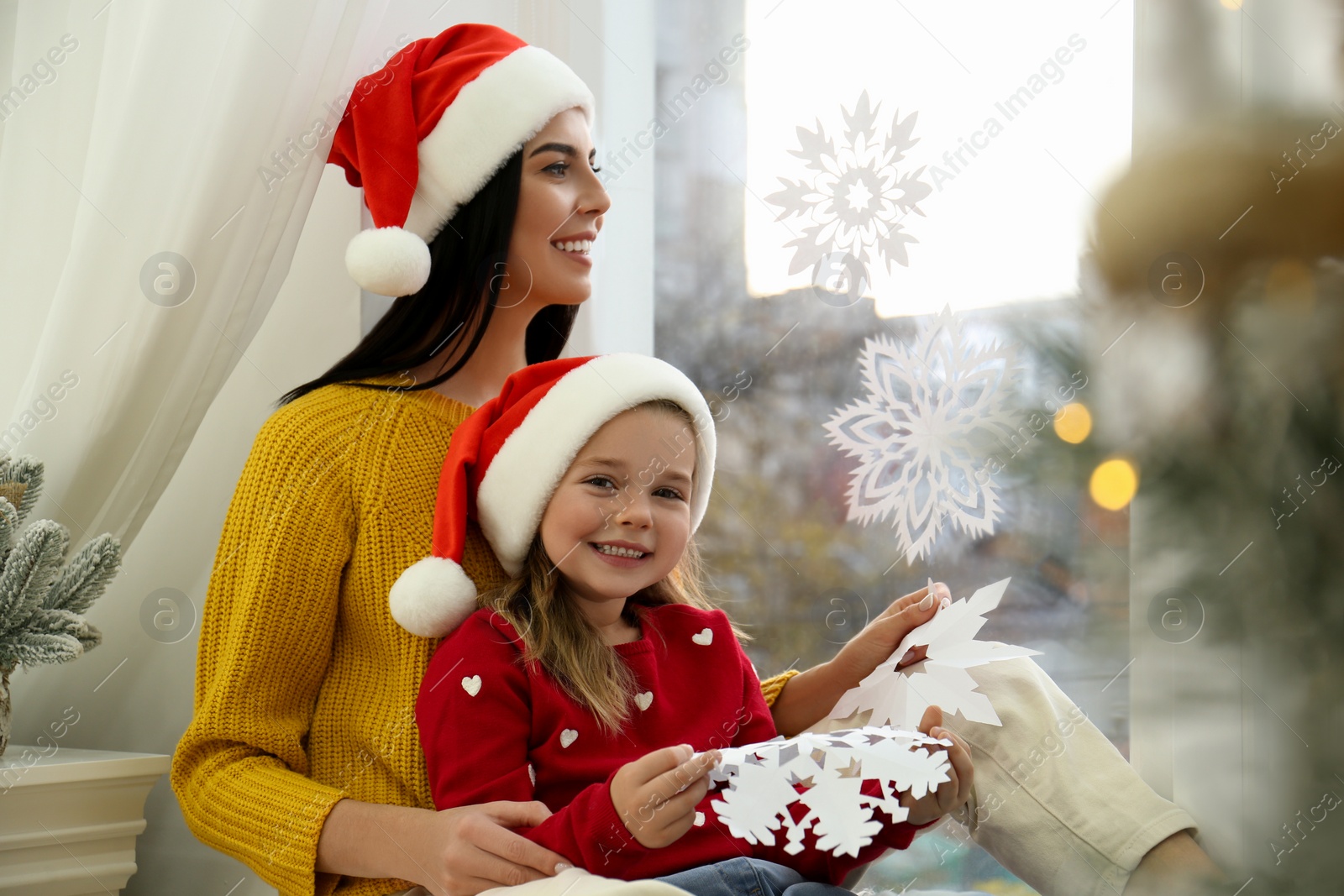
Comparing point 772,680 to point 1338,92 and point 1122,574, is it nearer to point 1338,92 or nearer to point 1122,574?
point 1122,574

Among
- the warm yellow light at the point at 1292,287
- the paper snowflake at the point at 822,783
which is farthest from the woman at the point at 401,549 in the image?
the warm yellow light at the point at 1292,287

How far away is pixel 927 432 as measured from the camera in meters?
1.02

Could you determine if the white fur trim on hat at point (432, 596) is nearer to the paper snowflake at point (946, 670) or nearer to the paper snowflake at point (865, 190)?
the paper snowflake at point (946, 670)

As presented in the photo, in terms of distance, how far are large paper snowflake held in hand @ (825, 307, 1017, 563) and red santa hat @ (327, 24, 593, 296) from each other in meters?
0.56

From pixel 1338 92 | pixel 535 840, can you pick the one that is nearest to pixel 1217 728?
pixel 1338 92

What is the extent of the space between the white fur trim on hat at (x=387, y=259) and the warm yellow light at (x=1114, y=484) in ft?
3.33

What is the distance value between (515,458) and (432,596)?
181 mm

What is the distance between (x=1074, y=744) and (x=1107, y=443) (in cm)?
76

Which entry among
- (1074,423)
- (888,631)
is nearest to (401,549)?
(888,631)

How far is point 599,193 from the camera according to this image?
140 cm

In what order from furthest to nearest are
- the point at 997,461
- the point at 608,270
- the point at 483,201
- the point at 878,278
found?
the point at 608,270 → the point at 878,278 → the point at 483,201 → the point at 997,461

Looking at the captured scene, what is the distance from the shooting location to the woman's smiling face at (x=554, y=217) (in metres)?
1.36

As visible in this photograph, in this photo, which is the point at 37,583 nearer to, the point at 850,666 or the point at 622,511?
the point at 622,511

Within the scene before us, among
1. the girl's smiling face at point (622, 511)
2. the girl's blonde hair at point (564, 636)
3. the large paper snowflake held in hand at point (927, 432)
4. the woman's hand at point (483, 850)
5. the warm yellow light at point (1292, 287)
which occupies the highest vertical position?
the warm yellow light at point (1292, 287)
